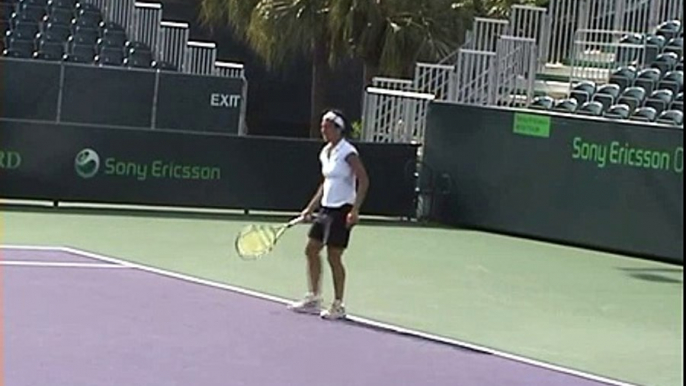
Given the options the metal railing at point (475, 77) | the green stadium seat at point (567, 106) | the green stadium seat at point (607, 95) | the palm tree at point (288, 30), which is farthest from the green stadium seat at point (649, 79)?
the palm tree at point (288, 30)

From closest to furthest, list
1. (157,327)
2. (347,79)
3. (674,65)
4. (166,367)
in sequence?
(166,367) → (157,327) → (674,65) → (347,79)

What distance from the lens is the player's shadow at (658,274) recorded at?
61.8ft

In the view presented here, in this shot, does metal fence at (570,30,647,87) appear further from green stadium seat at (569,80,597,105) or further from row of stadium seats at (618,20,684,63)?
green stadium seat at (569,80,597,105)

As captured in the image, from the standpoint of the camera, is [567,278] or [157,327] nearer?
[157,327]

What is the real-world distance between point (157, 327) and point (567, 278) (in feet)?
22.3

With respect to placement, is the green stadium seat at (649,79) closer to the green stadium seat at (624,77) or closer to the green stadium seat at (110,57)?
the green stadium seat at (624,77)

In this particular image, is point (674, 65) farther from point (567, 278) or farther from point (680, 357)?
point (680, 357)

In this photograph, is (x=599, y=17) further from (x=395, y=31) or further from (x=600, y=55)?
(x=395, y=31)

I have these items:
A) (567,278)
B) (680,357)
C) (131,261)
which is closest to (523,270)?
(567,278)

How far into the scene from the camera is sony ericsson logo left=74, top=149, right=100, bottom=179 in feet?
73.5

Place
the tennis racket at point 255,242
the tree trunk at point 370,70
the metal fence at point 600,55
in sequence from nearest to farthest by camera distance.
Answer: the tennis racket at point 255,242 < the metal fence at point 600,55 < the tree trunk at point 370,70

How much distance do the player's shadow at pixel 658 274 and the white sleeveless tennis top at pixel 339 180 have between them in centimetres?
588

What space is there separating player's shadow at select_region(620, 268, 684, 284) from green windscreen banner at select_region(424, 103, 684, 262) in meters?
0.51

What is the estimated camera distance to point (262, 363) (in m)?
11.6
